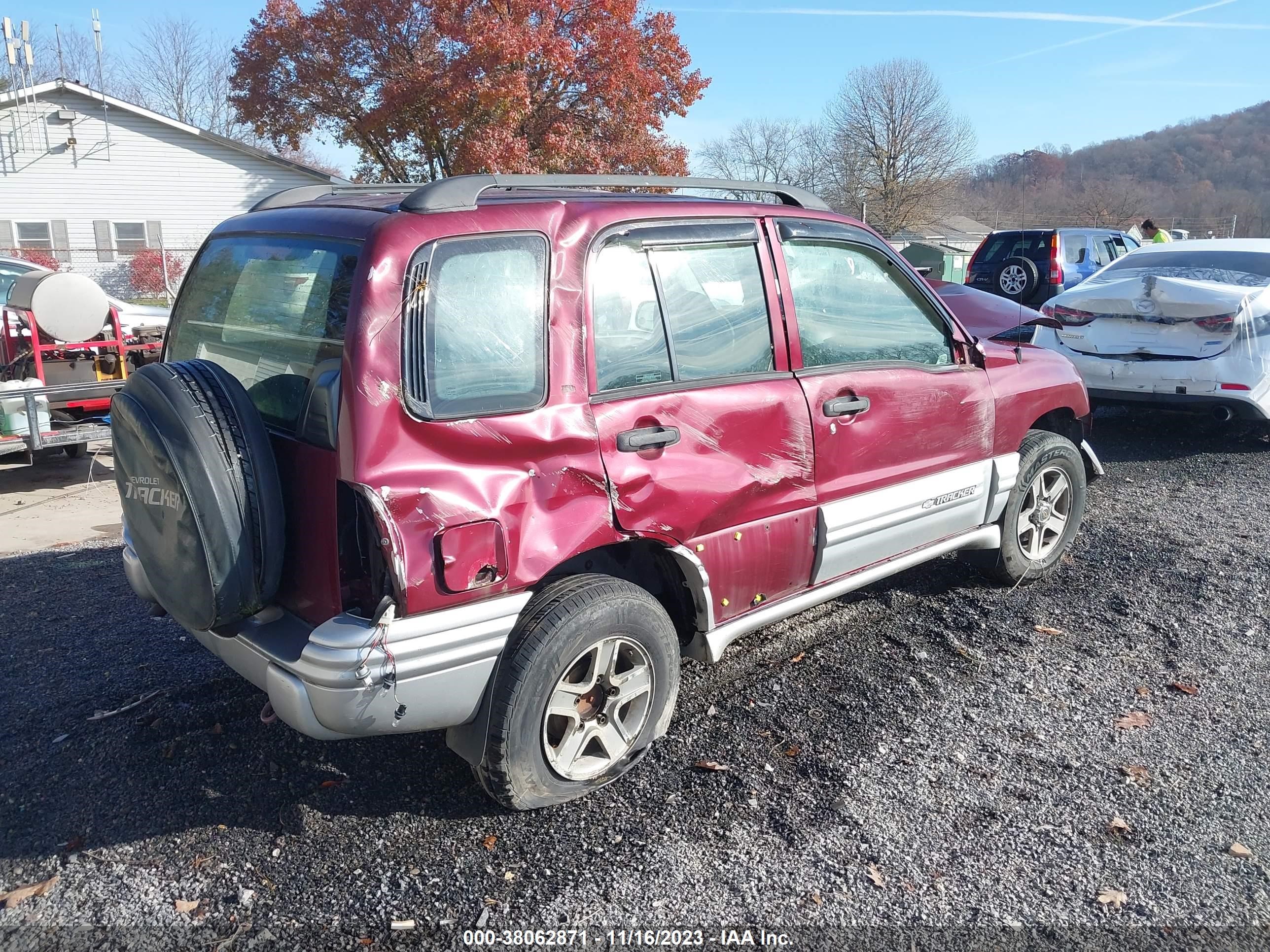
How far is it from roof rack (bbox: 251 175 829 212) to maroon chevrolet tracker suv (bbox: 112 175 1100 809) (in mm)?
16

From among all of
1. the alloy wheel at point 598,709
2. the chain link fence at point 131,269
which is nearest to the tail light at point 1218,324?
the alloy wheel at point 598,709

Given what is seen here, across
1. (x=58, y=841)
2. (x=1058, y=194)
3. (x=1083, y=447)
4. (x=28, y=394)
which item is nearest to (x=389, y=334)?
(x=58, y=841)

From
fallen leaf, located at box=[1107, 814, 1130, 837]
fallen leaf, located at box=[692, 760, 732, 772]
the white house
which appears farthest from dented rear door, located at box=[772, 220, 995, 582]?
the white house

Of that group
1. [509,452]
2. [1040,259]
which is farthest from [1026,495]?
[1040,259]

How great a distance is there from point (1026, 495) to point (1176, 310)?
3.81 meters

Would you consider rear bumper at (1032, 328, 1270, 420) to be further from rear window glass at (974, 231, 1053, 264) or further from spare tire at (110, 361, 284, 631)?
rear window glass at (974, 231, 1053, 264)

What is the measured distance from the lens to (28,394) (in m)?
6.69

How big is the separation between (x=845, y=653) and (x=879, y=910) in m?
1.62

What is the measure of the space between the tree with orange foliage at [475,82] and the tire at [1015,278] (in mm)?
9206

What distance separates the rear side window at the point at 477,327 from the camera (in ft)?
8.82

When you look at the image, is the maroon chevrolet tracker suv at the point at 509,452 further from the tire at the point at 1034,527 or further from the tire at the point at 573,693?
the tire at the point at 1034,527

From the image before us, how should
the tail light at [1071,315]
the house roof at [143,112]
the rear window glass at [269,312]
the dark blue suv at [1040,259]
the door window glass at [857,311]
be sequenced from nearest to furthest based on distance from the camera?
the rear window glass at [269,312] < the door window glass at [857,311] < the tail light at [1071,315] < the dark blue suv at [1040,259] < the house roof at [143,112]

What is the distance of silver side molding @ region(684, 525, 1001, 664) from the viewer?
11.3 feet

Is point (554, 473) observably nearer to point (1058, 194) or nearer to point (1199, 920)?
point (1199, 920)
